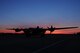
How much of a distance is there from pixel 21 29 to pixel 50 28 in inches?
425

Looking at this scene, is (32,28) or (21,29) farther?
(21,29)

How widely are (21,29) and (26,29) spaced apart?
13.2ft

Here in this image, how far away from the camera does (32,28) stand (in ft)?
229

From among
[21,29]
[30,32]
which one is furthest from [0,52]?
[21,29]

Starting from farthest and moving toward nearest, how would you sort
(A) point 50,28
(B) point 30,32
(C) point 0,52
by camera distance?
(A) point 50,28, (B) point 30,32, (C) point 0,52

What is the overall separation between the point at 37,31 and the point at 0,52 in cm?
5170

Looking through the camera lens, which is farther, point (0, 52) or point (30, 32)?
point (30, 32)

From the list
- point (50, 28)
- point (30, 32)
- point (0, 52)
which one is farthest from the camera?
point (50, 28)

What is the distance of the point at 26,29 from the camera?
2815 inches

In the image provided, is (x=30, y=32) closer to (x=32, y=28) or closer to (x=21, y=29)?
(x=32, y=28)

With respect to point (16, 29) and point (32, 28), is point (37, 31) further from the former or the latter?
point (16, 29)

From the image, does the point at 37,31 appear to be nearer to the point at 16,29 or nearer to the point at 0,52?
the point at 16,29

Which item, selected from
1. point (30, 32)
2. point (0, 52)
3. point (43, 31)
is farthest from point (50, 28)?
point (0, 52)

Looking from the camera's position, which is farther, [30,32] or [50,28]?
[50,28]
